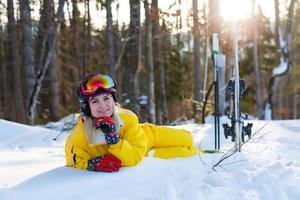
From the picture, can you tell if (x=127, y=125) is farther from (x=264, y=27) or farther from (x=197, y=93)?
(x=264, y=27)

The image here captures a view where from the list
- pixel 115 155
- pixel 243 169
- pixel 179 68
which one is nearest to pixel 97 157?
pixel 115 155

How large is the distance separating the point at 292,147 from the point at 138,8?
544 cm

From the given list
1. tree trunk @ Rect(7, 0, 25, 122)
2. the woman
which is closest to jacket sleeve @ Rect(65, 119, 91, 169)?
the woman

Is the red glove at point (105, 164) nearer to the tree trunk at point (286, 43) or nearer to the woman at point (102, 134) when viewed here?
the woman at point (102, 134)

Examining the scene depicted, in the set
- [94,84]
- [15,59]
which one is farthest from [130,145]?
[15,59]

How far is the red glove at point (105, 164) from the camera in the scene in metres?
3.36

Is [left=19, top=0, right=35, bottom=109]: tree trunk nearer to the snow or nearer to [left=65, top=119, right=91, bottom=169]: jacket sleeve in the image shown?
the snow

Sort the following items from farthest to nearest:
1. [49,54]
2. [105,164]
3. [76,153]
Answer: [49,54] < [76,153] < [105,164]

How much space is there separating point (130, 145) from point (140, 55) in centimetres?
630

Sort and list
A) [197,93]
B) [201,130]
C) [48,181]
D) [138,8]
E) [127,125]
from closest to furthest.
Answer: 1. [48,181]
2. [127,125]
3. [201,130]
4. [138,8]
5. [197,93]

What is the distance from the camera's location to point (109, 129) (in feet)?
11.1

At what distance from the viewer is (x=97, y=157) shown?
3.46 meters

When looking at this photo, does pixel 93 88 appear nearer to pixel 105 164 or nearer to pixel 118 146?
pixel 118 146

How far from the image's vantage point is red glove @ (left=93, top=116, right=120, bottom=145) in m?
3.38
